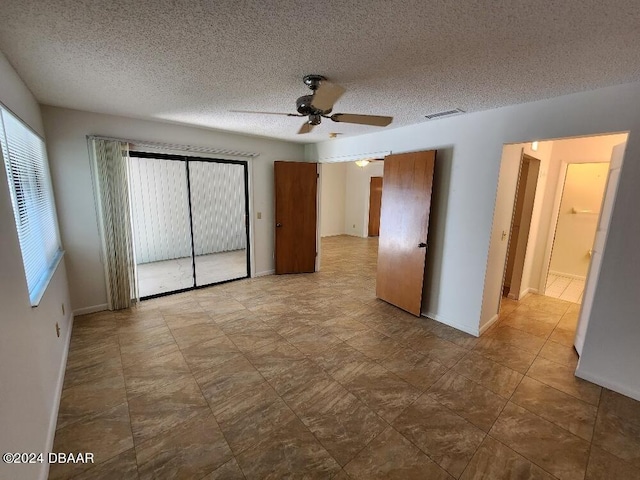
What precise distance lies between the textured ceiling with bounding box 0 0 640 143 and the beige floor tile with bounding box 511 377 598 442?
228 cm

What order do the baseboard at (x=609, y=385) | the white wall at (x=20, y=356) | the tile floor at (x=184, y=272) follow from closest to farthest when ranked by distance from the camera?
1. the white wall at (x=20, y=356)
2. the baseboard at (x=609, y=385)
3. the tile floor at (x=184, y=272)

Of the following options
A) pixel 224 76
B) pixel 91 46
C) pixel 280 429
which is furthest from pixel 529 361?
pixel 91 46

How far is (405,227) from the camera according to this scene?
3355 mm

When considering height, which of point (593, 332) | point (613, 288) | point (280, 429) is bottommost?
point (280, 429)

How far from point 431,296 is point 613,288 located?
1542mm

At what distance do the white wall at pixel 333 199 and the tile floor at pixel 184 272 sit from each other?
3607mm

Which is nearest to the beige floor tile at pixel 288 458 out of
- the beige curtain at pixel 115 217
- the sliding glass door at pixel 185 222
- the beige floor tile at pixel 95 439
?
the beige floor tile at pixel 95 439

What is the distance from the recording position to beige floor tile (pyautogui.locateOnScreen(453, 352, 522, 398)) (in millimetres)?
2150

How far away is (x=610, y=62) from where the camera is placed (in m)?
A: 1.65

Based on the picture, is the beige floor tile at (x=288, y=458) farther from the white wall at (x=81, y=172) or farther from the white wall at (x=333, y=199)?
the white wall at (x=333, y=199)

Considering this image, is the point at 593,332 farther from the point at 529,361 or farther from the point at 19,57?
the point at 19,57

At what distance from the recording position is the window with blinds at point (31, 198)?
171 cm

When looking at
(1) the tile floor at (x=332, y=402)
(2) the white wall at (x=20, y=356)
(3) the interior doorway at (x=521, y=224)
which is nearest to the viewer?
(2) the white wall at (x=20, y=356)

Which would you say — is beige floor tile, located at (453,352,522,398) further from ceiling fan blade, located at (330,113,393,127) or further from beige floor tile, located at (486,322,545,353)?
ceiling fan blade, located at (330,113,393,127)
